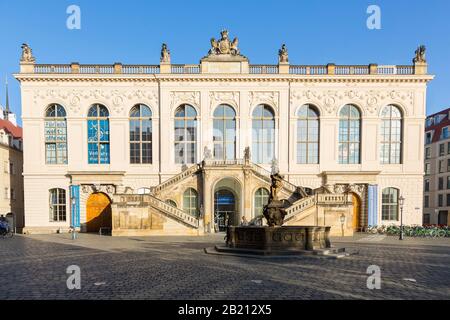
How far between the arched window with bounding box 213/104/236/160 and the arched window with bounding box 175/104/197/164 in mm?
2098

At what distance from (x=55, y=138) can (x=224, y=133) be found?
16509mm

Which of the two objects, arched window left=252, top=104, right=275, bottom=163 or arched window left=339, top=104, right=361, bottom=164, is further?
arched window left=252, top=104, right=275, bottom=163

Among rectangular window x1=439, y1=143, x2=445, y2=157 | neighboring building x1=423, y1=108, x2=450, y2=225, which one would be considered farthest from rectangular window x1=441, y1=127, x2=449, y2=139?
rectangular window x1=439, y1=143, x2=445, y2=157

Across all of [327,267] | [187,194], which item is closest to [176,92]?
[187,194]

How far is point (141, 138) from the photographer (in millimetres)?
29453

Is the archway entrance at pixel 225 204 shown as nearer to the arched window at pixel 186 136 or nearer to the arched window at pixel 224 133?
the arched window at pixel 224 133

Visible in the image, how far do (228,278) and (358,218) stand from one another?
77.5 ft

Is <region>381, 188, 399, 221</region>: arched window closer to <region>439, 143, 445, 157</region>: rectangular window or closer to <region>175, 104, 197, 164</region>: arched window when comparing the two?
<region>175, 104, 197, 164</region>: arched window

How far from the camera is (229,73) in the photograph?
94.7 feet

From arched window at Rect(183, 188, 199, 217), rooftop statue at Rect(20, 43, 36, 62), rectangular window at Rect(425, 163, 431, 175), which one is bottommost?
arched window at Rect(183, 188, 199, 217)

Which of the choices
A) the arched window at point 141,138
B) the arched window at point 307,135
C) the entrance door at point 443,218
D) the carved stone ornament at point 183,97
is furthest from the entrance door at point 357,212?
the entrance door at point 443,218

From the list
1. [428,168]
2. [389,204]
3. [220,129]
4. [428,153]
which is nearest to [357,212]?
[389,204]

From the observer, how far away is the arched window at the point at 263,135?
97.6 feet

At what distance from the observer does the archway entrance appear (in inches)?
1124
